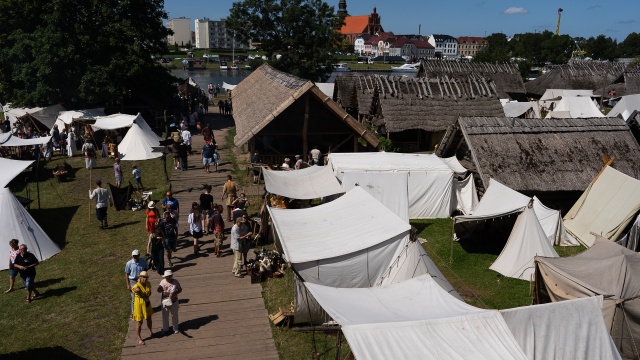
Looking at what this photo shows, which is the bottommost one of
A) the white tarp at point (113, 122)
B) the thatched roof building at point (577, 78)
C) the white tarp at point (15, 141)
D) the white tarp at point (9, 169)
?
the white tarp at point (9, 169)

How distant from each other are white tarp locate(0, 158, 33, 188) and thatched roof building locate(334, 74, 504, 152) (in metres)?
16.0

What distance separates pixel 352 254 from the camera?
10.4 m

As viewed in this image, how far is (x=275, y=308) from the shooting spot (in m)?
10.9

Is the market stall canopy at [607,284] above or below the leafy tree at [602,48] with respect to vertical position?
below

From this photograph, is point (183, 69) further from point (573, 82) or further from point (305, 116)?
point (305, 116)

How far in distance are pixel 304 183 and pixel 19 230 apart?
25.9 ft

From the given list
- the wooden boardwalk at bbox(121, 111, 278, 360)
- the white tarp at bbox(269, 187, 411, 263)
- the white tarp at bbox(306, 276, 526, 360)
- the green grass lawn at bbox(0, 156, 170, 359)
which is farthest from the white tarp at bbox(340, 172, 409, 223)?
the white tarp at bbox(306, 276, 526, 360)

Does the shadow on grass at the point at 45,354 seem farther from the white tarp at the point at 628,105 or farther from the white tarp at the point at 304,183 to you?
the white tarp at the point at 628,105

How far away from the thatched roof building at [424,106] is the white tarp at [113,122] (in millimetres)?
12786

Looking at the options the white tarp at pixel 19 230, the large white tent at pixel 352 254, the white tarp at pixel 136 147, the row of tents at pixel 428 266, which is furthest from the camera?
the white tarp at pixel 136 147

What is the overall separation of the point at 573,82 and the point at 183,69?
82721 mm

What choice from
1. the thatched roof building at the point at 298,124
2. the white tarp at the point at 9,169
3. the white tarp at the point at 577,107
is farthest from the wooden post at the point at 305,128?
the white tarp at the point at 577,107

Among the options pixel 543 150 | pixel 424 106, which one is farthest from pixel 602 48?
pixel 543 150

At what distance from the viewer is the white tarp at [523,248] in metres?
12.8
